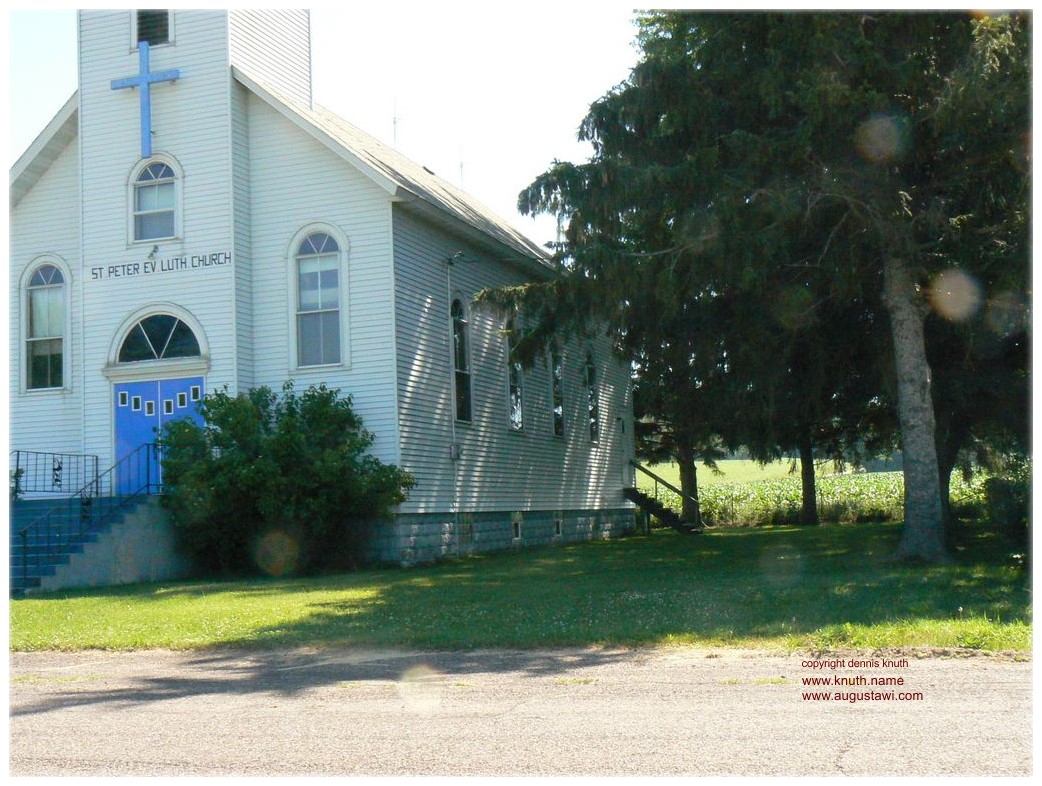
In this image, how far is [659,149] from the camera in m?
18.4

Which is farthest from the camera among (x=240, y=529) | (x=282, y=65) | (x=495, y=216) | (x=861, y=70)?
(x=495, y=216)

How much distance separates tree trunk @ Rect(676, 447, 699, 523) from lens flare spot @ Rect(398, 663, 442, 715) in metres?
26.8

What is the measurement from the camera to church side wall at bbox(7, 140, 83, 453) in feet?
74.5

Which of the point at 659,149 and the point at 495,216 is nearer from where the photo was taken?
the point at 659,149

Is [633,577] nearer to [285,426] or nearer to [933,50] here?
[285,426]

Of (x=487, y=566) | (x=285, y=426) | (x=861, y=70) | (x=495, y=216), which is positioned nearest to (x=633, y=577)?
(x=487, y=566)

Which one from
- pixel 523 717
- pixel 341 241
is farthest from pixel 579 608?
pixel 341 241

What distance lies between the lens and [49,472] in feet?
73.9

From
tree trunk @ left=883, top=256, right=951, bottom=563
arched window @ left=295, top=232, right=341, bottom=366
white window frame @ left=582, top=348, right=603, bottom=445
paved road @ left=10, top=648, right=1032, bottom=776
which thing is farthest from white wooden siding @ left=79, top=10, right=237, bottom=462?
white window frame @ left=582, top=348, right=603, bottom=445

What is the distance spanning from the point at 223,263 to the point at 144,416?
3.30m

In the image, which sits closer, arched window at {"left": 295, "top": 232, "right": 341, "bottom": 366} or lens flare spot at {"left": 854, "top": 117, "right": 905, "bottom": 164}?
lens flare spot at {"left": 854, "top": 117, "right": 905, "bottom": 164}

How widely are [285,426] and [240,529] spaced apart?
204 cm

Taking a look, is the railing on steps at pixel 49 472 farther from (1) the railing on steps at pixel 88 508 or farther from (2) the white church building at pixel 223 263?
(1) the railing on steps at pixel 88 508

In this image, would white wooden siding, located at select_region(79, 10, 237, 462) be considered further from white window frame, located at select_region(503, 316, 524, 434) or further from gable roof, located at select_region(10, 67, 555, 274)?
white window frame, located at select_region(503, 316, 524, 434)
